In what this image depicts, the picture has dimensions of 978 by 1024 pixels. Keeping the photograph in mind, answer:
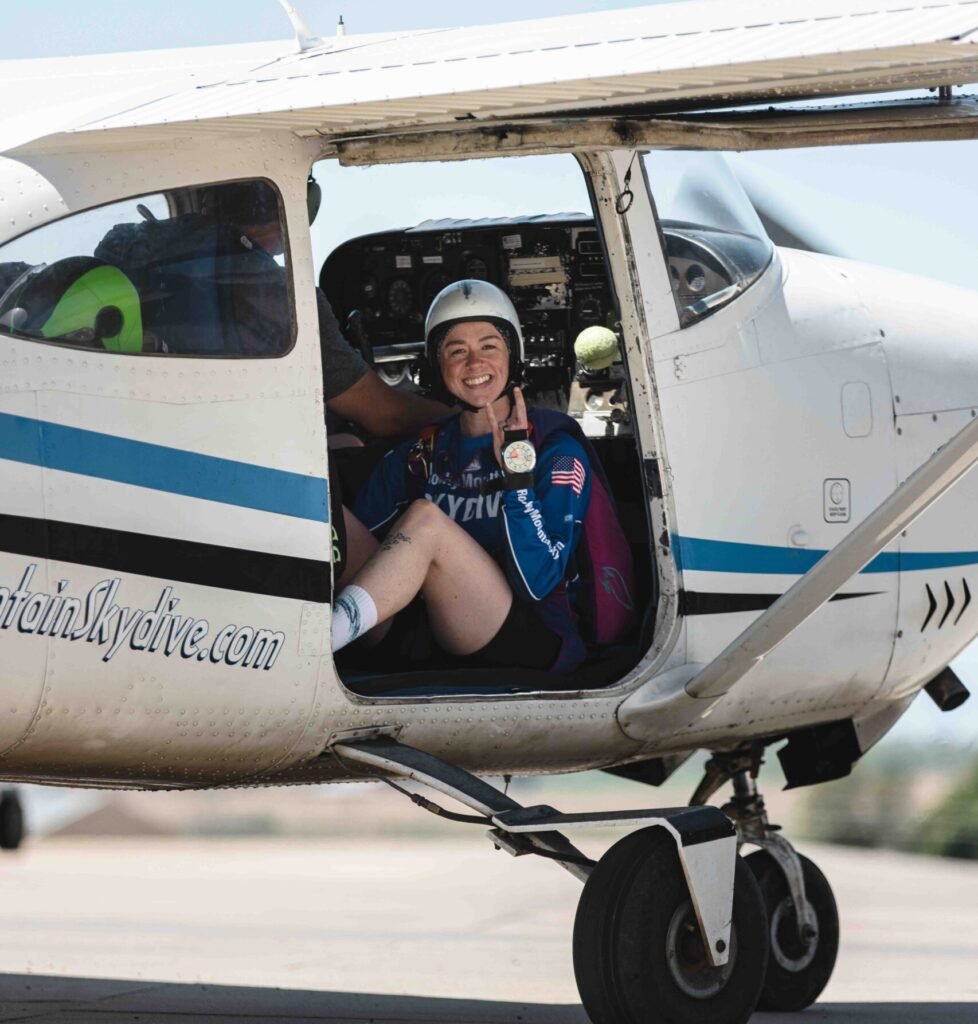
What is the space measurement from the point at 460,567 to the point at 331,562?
0.52 m

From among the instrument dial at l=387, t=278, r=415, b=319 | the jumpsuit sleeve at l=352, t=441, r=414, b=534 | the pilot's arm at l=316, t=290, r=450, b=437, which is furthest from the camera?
the instrument dial at l=387, t=278, r=415, b=319

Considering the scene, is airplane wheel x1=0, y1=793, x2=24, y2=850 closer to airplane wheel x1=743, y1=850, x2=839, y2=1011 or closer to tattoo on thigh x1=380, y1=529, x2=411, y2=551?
tattoo on thigh x1=380, y1=529, x2=411, y2=551

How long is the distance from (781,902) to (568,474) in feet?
7.77

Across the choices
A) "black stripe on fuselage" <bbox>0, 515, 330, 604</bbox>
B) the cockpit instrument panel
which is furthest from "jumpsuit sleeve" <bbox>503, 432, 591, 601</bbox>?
the cockpit instrument panel

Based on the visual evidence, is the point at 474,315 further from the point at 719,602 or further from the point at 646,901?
the point at 646,901

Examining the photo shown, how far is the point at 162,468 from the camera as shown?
15.1 ft

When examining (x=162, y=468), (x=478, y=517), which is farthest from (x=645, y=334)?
(x=162, y=468)

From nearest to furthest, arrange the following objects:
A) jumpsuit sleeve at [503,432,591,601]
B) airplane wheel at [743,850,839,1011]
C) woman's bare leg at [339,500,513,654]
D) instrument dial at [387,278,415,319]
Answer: woman's bare leg at [339,500,513,654] < jumpsuit sleeve at [503,432,591,601] < instrument dial at [387,278,415,319] < airplane wheel at [743,850,839,1011]

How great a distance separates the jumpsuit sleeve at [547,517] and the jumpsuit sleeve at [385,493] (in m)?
0.51

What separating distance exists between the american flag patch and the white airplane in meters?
0.21

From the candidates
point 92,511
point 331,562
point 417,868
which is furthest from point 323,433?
point 417,868

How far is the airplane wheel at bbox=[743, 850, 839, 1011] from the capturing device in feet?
23.0

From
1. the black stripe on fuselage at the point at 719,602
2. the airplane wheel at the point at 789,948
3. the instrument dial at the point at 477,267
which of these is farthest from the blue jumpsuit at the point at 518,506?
the airplane wheel at the point at 789,948

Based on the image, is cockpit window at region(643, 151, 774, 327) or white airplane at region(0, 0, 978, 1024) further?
cockpit window at region(643, 151, 774, 327)
